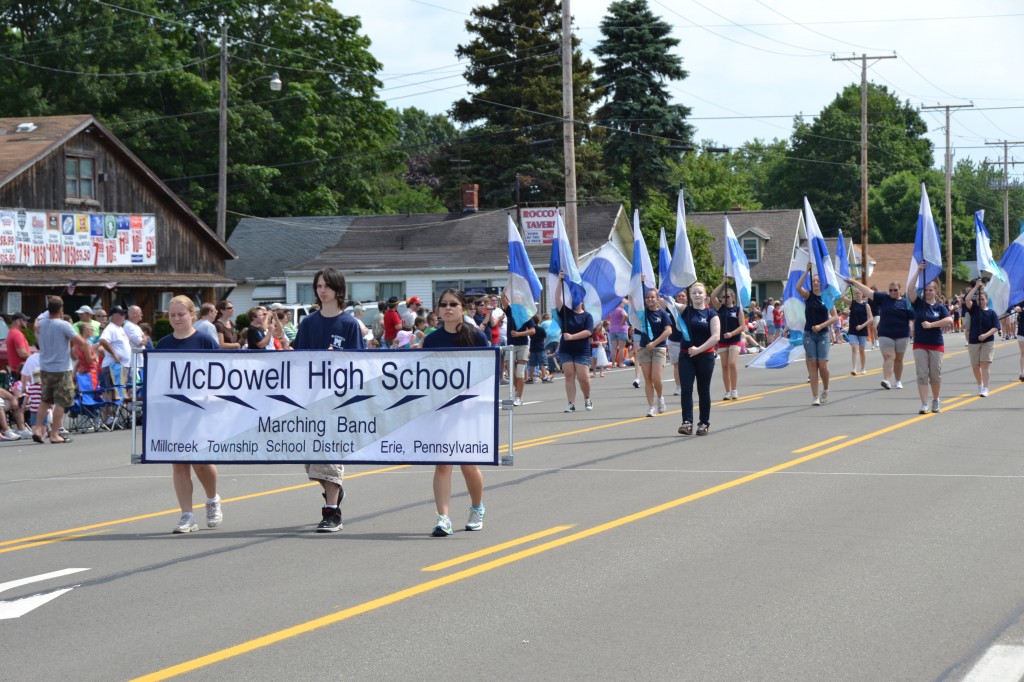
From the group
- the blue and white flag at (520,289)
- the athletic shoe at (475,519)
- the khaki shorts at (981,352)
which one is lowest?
the athletic shoe at (475,519)

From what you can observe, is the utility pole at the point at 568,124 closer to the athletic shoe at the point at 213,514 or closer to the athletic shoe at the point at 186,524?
the athletic shoe at the point at 213,514

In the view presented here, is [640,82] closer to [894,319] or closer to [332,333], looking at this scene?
[894,319]

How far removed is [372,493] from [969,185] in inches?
4492

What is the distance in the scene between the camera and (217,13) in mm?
64062

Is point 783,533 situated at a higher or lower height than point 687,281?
lower

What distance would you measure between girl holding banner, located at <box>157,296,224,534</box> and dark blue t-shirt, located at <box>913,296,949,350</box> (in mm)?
11204

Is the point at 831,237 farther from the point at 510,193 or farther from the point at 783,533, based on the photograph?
the point at 783,533

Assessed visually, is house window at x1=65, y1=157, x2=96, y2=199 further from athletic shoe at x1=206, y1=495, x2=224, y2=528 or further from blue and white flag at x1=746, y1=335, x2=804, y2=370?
athletic shoe at x1=206, y1=495, x2=224, y2=528

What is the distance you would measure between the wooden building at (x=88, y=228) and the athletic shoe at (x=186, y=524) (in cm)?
2735

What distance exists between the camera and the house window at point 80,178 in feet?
128

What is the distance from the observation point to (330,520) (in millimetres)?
9719

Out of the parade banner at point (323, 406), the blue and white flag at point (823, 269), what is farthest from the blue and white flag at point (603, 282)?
the parade banner at point (323, 406)

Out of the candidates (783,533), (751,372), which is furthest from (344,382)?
(751,372)

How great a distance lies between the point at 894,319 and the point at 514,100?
4789 centimetres
